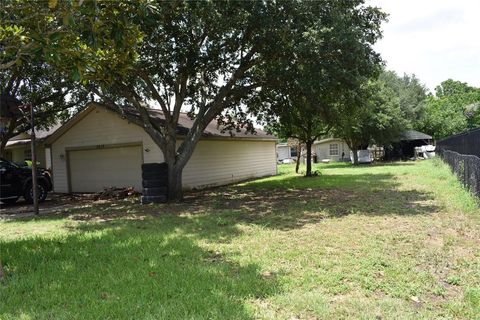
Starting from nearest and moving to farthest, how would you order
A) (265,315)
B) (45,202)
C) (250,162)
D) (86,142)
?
(265,315)
(45,202)
(86,142)
(250,162)

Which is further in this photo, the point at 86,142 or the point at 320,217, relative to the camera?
the point at 86,142

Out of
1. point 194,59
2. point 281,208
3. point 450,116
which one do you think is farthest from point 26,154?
point 450,116

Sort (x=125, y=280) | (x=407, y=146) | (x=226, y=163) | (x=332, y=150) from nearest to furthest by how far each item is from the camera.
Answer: (x=125, y=280) → (x=226, y=163) → (x=407, y=146) → (x=332, y=150)

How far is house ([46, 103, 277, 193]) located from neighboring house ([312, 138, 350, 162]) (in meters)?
24.8

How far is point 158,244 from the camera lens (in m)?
6.66

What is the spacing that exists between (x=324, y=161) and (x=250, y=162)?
22.4 metres

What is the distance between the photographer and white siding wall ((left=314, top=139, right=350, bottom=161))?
4300 cm

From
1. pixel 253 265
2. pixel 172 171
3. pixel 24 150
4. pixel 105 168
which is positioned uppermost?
pixel 24 150

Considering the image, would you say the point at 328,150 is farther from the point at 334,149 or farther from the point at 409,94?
the point at 409,94

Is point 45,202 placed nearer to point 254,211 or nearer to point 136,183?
point 136,183

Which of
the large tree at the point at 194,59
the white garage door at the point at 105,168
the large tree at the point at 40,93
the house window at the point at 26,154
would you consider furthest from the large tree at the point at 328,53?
the house window at the point at 26,154

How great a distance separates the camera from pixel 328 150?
4484 centimetres

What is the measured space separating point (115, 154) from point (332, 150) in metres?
31.3

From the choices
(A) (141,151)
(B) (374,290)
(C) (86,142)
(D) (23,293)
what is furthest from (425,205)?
(C) (86,142)
